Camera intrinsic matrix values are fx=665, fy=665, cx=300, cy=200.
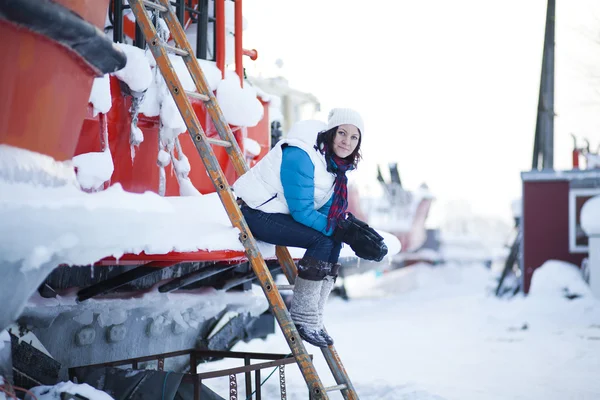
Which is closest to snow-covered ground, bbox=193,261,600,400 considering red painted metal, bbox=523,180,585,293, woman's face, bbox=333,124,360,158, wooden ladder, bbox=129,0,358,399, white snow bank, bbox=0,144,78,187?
red painted metal, bbox=523,180,585,293

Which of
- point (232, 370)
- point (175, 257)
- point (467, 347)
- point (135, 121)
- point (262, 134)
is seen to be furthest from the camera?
point (467, 347)

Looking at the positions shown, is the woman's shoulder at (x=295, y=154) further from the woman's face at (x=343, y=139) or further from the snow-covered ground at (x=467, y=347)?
the snow-covered ground at (x=467, y=347)

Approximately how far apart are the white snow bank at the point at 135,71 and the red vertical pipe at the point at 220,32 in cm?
85

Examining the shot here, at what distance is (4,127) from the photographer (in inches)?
88.0

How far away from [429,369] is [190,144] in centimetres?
334

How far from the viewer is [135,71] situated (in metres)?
3.81

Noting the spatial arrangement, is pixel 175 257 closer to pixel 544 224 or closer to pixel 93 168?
pixel 93 168

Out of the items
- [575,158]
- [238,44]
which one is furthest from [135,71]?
[575,158]

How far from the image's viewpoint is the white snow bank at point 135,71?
150 inches

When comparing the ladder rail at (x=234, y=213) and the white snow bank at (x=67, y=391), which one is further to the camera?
the white snow bank at (x=67, y=391)

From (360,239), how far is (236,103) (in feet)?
5.58

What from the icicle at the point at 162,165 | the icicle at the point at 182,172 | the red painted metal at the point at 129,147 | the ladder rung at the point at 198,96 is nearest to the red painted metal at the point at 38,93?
the ladder rung at the point at 198,96

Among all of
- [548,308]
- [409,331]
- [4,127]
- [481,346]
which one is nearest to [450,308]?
[548,308]

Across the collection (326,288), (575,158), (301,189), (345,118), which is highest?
(575,158)
